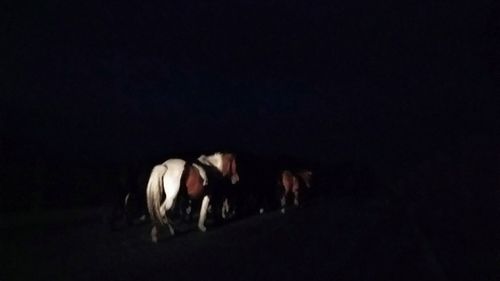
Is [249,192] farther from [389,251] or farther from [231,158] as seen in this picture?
[389,251]

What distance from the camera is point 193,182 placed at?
15.6 metres

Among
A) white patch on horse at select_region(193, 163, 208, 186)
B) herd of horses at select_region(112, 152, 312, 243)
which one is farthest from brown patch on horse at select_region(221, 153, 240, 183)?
white patch on horse at select_region(193, 163, 208, 186)

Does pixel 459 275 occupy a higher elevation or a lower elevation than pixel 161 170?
lower

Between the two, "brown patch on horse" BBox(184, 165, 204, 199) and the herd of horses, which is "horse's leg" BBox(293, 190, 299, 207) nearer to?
the herd of horses

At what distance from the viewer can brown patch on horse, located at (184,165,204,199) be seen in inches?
606

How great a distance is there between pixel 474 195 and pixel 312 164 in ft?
94.1

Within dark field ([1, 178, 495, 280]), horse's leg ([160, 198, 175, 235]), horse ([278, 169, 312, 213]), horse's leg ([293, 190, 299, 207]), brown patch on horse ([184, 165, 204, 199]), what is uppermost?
brown patch on horse ([184, 165, 204, 199])

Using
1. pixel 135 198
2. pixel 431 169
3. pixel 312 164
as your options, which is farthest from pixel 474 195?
pixel 312 164

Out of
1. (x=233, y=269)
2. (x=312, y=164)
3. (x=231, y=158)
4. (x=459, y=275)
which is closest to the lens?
(x=459, y=275)

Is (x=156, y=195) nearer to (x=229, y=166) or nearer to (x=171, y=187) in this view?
(x=171, y=187)

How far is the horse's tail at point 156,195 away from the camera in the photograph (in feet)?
46.8

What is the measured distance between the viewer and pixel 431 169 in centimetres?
2056

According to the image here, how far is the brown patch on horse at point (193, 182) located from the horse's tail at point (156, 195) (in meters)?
0.74

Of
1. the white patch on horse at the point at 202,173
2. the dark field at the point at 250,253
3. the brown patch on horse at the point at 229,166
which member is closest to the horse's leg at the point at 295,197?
the brown patch on horse at the point at 229,166
